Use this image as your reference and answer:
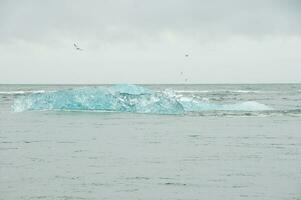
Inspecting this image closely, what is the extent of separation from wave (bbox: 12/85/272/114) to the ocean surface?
6.16ft

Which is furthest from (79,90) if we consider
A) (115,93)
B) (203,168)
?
(203,168)

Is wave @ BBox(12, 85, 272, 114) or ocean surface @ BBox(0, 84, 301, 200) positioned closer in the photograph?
ocean surface @ BBox(0, 84, 301, 200)

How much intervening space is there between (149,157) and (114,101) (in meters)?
17.2

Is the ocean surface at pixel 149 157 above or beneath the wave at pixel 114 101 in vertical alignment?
beneath

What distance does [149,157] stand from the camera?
564 inches

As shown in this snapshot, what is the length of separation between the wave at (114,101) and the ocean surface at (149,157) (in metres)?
1.88

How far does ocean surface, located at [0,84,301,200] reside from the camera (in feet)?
35.3

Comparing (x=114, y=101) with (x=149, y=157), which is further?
(x=114, y=101)

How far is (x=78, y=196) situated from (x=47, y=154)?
4797mm

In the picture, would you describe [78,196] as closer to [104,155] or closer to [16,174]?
[16,174]

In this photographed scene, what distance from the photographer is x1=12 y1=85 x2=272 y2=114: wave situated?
1181 inches

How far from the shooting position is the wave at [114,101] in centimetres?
2999

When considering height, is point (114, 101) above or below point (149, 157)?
above

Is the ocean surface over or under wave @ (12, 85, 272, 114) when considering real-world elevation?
under
